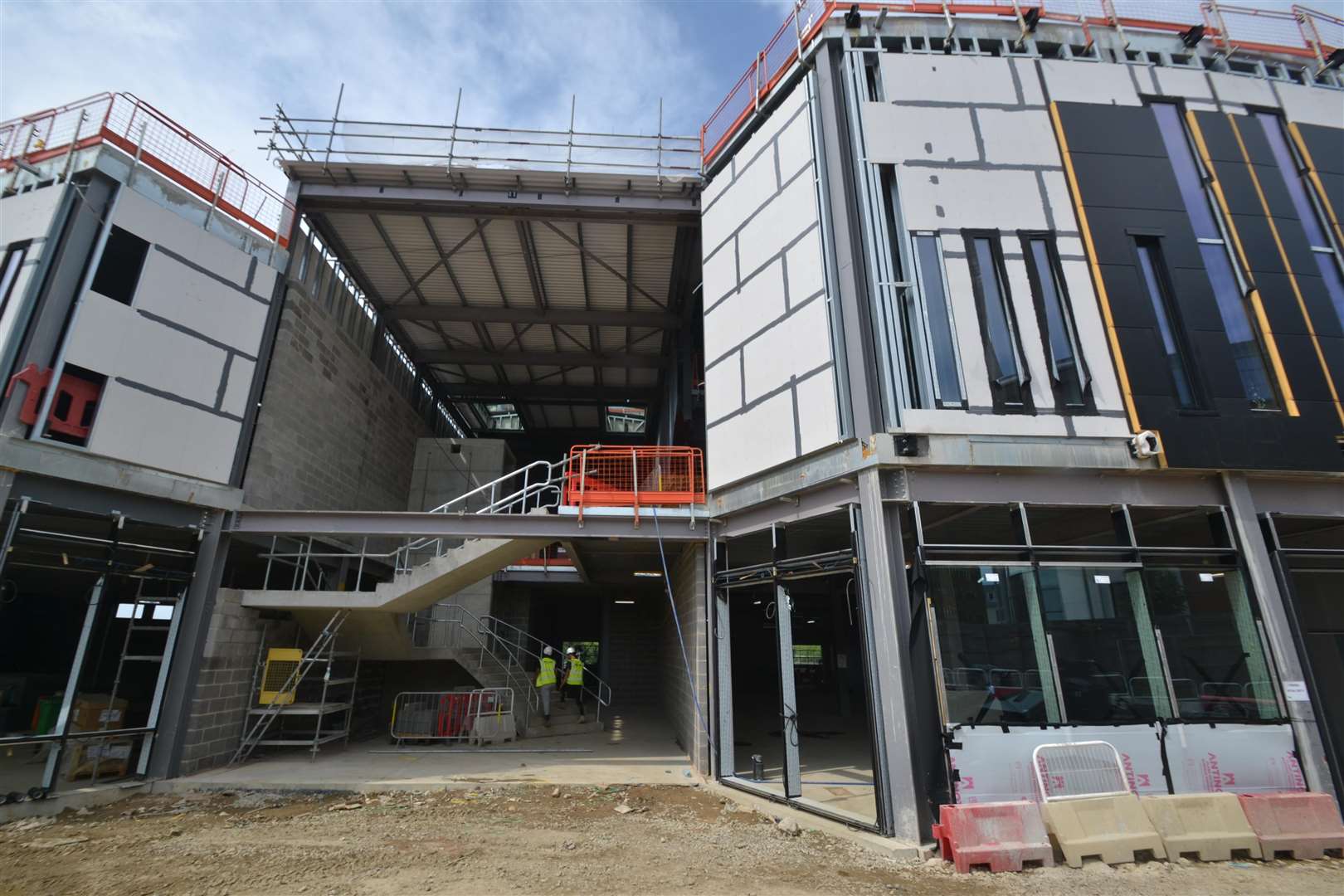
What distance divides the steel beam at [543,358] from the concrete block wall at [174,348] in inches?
338

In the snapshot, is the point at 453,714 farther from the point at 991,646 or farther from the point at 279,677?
the point at 991,646

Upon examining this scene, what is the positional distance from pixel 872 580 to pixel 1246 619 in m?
4.84

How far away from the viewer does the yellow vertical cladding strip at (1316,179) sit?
9.30 metres

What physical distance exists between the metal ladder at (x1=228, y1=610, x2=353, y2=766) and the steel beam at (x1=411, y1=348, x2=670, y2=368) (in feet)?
33.6

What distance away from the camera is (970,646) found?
715cm

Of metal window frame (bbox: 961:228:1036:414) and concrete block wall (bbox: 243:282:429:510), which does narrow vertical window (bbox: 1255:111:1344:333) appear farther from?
concrete block wall (bbox: 243:282:429:510)

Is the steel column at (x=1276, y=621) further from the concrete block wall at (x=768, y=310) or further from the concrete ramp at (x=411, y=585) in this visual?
the concrete ramp at (x=411, y=585)

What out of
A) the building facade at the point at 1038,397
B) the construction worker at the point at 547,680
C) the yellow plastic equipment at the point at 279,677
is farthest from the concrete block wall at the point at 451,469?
the building facade at the point at 1038,397

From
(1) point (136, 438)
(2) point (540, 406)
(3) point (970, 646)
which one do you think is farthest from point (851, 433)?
(2) point (540, 406)

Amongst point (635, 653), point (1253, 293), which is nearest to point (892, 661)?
point (1253, 293)

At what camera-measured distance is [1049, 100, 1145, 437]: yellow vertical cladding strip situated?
7992 millimetres

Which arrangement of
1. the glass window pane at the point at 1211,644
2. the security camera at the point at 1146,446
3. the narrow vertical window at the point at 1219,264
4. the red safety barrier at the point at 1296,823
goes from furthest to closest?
1. the narrow vertical window at the point at 1219,264
2. the security camera at the point at 1146,446
3. the glass window pane at the point at 1211,644
4. the red safety barrier at the point at 1296,823

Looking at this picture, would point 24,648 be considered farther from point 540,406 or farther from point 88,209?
point 540,406

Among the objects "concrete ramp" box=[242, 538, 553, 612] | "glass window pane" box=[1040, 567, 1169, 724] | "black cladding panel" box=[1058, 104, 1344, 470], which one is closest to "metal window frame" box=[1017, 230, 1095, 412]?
"black cladding panel" box=[1058, 104, 1344, 470]
